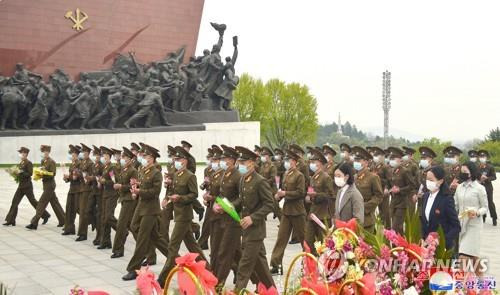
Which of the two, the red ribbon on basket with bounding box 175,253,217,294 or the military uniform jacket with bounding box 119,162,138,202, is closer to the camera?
the red ribbon on basket with bounding box 175,253,217,294

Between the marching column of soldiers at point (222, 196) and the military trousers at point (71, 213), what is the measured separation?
0.02 meters

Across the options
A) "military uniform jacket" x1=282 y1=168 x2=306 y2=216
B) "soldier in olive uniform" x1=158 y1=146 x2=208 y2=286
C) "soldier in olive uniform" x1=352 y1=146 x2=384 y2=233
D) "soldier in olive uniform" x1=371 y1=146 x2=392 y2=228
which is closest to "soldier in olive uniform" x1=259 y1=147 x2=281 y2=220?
"soldier in olive uniform" x1=371 y1=146 x2=392 y2=228

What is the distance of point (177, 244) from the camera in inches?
228

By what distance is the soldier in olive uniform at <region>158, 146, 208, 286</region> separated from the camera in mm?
5773

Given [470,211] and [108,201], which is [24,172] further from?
[470,211]

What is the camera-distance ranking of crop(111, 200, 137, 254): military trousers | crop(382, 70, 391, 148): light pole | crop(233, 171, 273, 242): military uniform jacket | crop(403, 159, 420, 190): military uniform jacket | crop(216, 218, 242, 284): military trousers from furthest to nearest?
crop(382, 70, 391, 148): light pole < crop(403, 159, 420, 190): military uniform jacket < crop(111, 200, 137, 254): military trousers < crop(216, 218, 242, 284): military trousers < crop(233, 171, 273, 242): military uniform jacket

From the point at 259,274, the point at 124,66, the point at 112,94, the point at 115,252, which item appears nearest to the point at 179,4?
the point at 124,66

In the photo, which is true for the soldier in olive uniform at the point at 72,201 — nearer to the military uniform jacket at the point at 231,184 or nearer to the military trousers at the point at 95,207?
the military trousers at the point at 95,207

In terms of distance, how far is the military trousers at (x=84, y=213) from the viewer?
856cm

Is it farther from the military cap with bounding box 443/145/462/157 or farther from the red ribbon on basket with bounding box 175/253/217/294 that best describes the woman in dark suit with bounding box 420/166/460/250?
the military cap with bounding box 443/145/462/157

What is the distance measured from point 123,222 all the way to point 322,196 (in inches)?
105

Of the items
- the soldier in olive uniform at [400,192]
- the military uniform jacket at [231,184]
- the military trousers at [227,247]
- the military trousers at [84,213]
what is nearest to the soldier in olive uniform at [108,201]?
the military trousers at [84,213]

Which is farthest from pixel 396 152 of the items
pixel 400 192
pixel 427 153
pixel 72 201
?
pixel 72 201

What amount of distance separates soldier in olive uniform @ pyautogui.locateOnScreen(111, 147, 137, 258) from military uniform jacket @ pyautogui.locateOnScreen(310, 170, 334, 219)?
2357 mm
